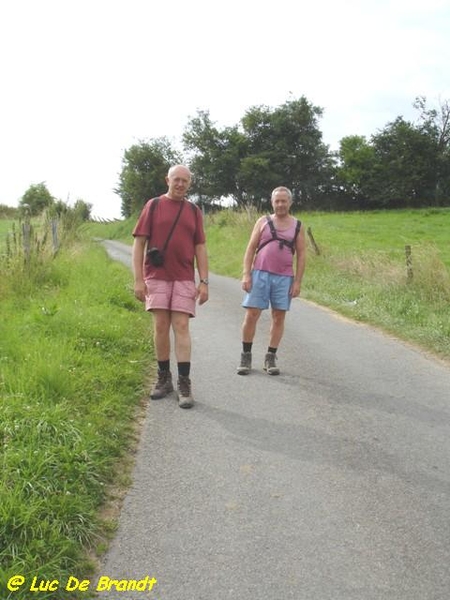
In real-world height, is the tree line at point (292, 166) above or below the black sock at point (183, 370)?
above

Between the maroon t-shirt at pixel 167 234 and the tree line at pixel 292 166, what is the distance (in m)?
36.7

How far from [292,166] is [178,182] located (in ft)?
137

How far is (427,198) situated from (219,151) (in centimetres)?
2008

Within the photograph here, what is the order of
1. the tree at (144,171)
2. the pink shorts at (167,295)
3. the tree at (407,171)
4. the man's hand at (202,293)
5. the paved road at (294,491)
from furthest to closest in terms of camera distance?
the tree at (407,171) → the tree at (144,171) → the man's hand at (202,293) → the pink shorts at (167,295) → the paved road at (294,491)

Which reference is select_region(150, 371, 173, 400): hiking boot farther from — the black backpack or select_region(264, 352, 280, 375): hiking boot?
the black backpack

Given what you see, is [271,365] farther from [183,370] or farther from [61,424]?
[61,424]

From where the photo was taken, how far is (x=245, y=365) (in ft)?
18.7

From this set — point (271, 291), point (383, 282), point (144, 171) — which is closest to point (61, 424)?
point (271, 291)

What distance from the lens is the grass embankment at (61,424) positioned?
2.47m

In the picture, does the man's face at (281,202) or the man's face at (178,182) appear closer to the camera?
the man's face at (178,182)

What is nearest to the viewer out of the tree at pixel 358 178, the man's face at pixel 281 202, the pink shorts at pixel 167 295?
the pink shorts at pixel 167 295

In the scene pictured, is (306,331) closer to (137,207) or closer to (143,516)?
(143,516)

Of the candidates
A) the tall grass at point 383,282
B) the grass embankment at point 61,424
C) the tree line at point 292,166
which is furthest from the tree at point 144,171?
the grass embankment at point 61,424

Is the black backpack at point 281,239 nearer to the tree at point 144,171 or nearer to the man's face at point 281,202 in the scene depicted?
the man's face at point 281,202
